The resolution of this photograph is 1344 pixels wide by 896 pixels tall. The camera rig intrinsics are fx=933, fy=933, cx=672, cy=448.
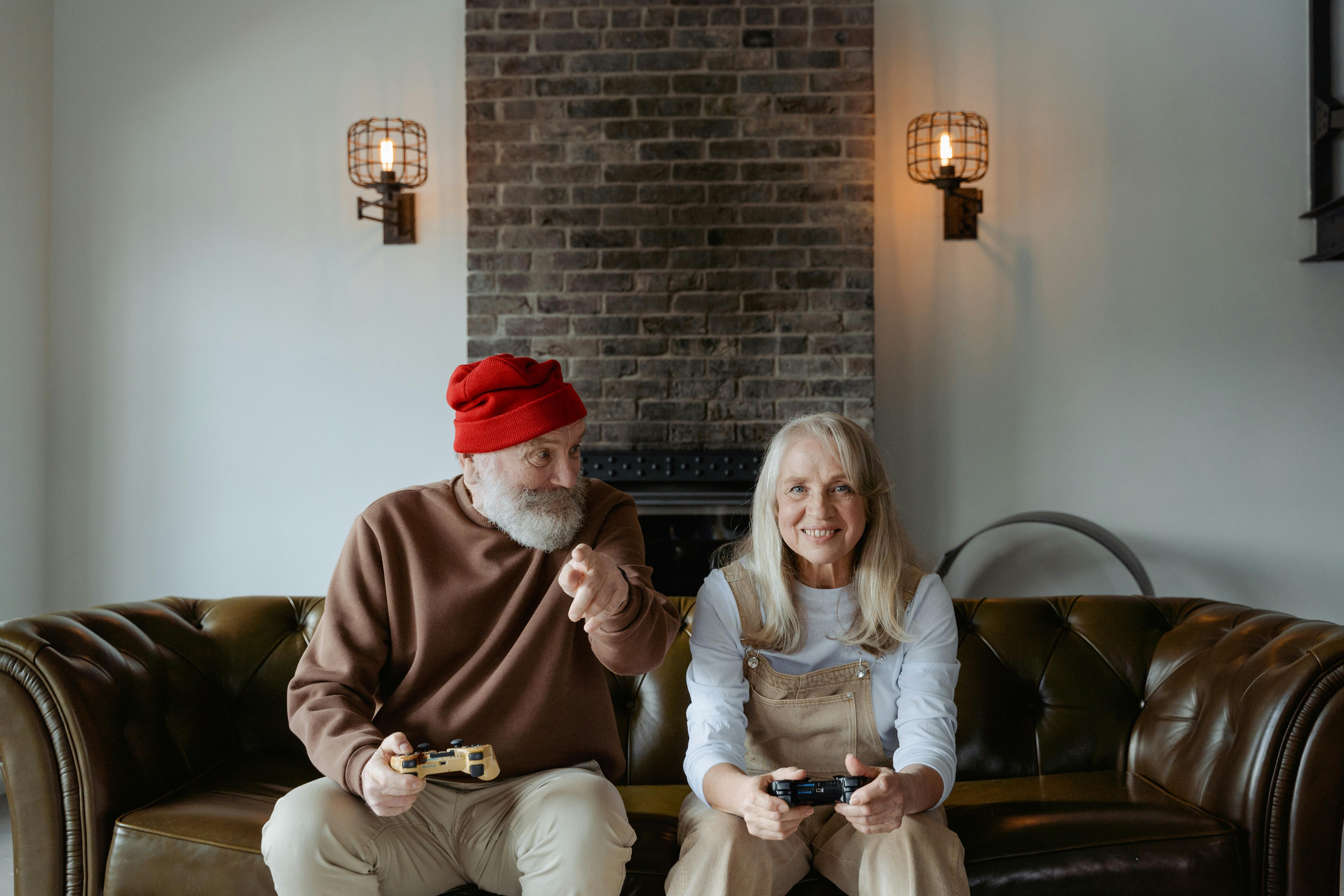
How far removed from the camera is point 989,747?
80.0 inches

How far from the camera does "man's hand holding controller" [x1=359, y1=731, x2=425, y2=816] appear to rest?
4.46 feet

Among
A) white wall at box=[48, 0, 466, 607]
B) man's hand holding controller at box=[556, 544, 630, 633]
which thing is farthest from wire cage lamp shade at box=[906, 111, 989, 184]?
man's hand holding controller at box=[556, 544, 630, 633]

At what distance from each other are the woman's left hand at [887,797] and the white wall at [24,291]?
3510 millimetres

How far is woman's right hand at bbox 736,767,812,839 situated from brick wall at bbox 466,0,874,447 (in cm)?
216

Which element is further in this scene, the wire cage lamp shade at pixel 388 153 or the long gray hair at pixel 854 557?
the wire cage lamp shade at pixel 388 153

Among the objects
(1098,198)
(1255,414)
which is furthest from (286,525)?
(1255,414)

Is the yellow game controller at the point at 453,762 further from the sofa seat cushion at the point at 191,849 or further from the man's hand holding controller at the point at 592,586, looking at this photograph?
the sofa seat cushion at the point at 191,849

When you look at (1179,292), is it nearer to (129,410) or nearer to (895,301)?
(895,301)

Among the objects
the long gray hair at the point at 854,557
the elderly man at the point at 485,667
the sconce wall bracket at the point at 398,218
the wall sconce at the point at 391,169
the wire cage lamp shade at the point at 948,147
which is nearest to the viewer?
the elderly man at the point at 485,667

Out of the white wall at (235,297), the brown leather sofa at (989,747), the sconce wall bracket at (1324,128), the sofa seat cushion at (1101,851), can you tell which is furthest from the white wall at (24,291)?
the sconce wall bracket at (1324,128)

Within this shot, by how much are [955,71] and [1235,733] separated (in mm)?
2791

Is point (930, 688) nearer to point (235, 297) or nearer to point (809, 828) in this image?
point (809, 828)

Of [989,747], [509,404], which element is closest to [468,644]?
[509,404]

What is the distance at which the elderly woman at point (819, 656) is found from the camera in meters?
1.52
